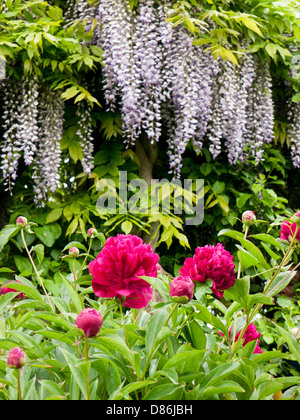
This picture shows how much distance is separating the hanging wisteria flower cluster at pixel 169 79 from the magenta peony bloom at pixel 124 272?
1.81 metres

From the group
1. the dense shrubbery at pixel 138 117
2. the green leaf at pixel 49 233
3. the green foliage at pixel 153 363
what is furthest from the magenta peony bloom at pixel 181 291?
the green leaf at pixel 49 233

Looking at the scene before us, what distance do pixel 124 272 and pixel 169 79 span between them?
205 centimetres

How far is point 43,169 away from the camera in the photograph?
257cm

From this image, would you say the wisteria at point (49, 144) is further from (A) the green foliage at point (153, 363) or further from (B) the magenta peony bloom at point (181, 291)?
Answer: (B) the magenta peony bloom at point (181, 291)

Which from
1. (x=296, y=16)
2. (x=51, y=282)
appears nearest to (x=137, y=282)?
(x=51, y=282)

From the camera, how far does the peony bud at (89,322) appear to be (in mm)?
598

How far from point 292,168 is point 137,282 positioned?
318cm

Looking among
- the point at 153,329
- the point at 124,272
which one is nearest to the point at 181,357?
the point at 153,329

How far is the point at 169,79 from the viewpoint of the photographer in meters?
2.59

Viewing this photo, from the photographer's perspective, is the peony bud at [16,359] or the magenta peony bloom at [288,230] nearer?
the peony bud at [16,359]

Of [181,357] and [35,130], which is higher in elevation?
[35,130]

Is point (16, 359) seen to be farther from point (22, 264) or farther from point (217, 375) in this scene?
point (22, 264)

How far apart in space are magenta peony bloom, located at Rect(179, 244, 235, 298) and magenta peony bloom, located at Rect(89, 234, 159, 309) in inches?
3.7
